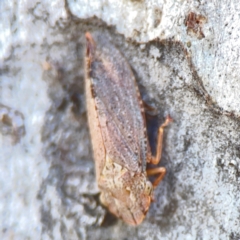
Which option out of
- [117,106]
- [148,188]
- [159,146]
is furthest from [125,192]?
[117,106]

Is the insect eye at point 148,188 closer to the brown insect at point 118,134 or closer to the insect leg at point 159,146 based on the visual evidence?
the brown insect at point 118,134

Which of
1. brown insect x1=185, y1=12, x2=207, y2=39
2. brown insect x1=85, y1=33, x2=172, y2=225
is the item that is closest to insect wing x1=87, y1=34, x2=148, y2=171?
brown insect x1=85, y1=33, x2=172, y2=225

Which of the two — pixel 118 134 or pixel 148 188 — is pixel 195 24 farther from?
pixel 148 188

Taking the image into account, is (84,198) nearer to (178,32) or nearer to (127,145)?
(127,145)

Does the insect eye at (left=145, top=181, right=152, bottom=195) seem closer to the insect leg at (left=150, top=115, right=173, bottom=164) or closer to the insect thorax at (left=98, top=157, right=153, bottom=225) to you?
the insect thorax at (left=98, top=157, right=153, bottom=225)

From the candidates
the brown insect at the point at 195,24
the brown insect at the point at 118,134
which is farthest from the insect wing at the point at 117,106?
the brown insect at the point at 195,24

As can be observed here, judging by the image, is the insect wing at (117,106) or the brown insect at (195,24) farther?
the insect wing at (117,106)

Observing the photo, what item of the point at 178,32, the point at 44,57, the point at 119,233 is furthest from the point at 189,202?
the point at 44,57
